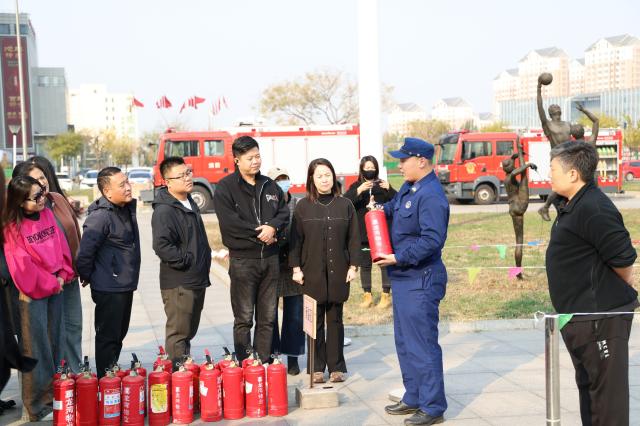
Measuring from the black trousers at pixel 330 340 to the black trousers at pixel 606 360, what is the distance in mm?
2485

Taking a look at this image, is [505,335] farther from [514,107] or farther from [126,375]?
[514,107]

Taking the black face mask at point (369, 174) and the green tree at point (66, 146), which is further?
the green tree at point (66, 146)

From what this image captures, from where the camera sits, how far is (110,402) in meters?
5.44

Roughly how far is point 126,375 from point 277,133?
2441 cm

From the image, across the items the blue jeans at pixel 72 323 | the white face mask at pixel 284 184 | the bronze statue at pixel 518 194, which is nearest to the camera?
the blue jeans at pixel 72 323

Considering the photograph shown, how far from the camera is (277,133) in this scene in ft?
97.5

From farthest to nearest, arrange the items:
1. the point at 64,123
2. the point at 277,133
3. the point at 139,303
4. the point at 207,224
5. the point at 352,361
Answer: the point at 64,123
the point at 277,133
the point at 207,224
the point at 139,303
the point at 352,361

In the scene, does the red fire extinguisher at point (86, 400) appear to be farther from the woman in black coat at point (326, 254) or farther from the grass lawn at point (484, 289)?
the grass lawn at point (484, 289)

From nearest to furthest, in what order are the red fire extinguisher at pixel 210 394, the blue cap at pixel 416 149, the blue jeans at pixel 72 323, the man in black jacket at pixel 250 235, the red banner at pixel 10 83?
the blue cap at pixel 416 149
the red fire extinguisher at pixel 210 394
the man in black jacket at pixel 250 235
the blue jeans at pixel 72 323
the red banner at pixel 10 83

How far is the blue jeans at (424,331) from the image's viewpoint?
5430 mm

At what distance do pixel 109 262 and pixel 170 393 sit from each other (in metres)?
1.12

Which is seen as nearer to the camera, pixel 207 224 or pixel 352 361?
pixel 352 361

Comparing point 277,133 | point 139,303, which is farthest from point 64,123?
point 139,303

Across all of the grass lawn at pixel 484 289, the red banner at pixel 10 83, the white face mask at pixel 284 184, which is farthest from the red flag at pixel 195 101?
the red banner at pixel 10 83
